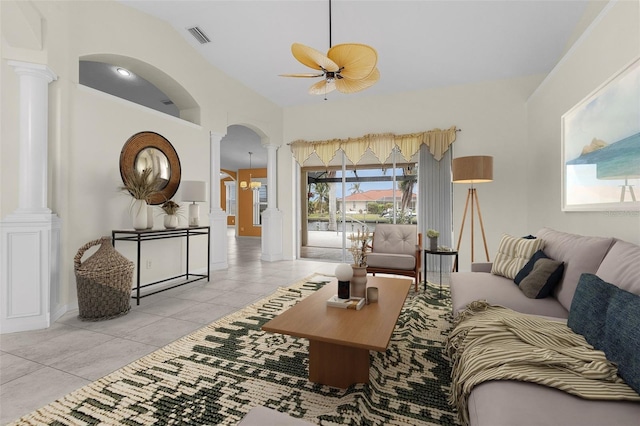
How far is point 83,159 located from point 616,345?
182 inches

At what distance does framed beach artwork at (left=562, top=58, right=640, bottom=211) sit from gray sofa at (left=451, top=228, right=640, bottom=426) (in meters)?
0.49

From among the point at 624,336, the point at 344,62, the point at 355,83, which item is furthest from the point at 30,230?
the point at 624,336

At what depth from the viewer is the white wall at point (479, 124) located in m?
5.10

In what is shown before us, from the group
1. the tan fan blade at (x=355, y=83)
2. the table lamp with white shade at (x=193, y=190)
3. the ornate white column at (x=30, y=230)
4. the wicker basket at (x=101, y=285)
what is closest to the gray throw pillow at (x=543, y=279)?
the tan fan blade at (x=355, y=83)

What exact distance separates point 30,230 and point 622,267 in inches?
177

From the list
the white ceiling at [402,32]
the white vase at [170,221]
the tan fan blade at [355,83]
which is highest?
the white ceiling at [402,32]

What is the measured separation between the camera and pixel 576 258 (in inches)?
84.5

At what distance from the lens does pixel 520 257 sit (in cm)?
280

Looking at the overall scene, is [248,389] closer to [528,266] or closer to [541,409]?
[541,409]

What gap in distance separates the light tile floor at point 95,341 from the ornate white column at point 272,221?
219 cm

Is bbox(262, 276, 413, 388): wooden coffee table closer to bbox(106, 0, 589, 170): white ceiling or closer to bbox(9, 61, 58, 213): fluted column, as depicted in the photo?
bbox(9, 61, 58, 213): fluted column

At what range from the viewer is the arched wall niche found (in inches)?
148

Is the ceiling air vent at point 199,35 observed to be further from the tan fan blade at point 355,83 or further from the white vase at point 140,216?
the tan fan blade at point 355,83

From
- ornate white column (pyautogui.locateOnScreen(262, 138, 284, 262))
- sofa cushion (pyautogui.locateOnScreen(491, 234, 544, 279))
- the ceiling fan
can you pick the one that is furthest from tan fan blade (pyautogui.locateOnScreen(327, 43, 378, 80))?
ornate white column (pyautogui.locateOnScreen(262, 138, 284, 262))
